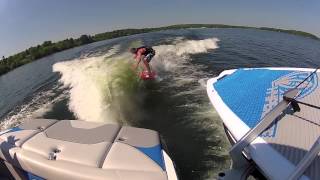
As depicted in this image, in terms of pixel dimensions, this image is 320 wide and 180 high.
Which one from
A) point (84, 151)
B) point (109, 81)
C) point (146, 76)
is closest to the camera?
point (84, 151)

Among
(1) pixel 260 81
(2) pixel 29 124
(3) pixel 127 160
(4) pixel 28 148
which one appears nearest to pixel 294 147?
(3) pixel 127 160

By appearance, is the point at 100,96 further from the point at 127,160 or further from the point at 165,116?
the point at 127,160

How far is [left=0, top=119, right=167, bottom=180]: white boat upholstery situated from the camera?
396cm

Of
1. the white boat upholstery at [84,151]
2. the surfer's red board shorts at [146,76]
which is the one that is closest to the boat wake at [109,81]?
the surfer's red board shorts at [146,76]

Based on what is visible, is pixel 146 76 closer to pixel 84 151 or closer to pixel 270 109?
pixel 270 109

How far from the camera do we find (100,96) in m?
10.7

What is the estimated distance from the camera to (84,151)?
4.36 metres

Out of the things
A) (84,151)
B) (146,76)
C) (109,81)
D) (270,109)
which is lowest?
(109,81)

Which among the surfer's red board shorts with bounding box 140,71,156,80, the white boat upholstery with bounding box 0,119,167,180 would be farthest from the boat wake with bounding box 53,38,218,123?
the white boat upholstery with bounding box 0,119,167,180

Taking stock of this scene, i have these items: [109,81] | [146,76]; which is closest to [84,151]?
[146,76]

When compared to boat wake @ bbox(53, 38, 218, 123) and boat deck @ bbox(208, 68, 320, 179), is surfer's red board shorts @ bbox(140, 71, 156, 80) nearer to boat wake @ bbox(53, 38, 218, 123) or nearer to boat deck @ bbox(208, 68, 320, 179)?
boat wake @ bbox(53, 38, 218, 123)

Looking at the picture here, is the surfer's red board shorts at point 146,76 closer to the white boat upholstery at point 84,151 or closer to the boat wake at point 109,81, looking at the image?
the boat wake at point 109,81

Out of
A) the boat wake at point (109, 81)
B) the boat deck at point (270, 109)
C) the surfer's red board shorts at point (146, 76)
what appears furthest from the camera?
the surfer's red board shorts at point (146, 76)

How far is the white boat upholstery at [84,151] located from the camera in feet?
A: 13.0
